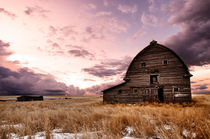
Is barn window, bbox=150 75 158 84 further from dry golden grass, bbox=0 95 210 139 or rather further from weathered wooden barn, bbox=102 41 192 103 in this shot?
dry golden grass, bbox=0 95 210 139

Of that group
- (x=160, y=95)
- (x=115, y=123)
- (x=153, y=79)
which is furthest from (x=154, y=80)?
(x=115, y=123)

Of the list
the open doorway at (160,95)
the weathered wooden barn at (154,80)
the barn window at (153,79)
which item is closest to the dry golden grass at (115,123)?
the weathered wooden barn at (154,80)

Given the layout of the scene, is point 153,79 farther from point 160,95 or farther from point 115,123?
point 115,123

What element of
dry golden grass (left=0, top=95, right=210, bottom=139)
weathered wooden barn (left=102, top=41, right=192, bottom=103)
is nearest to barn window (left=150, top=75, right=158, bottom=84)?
weathered wooden barn (left=102, top=41, right=192, bottom=103)

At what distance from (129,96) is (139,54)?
7122 millimetres

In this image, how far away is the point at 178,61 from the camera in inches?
706

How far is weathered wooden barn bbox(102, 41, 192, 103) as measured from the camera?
57.1 ft

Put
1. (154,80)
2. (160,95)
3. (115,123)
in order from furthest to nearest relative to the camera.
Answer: (154,80) < (160,95) < (115,123)

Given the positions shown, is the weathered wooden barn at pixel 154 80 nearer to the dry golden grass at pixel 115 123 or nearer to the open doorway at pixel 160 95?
the open doorway at pixel 160 95

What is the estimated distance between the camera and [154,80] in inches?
750

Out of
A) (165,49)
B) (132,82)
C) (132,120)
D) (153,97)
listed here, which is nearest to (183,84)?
(153,97)

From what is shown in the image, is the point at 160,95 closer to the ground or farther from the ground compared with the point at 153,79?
closer to the ground

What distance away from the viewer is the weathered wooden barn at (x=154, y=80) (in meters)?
17.4

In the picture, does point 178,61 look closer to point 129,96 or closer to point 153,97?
point 153,97
